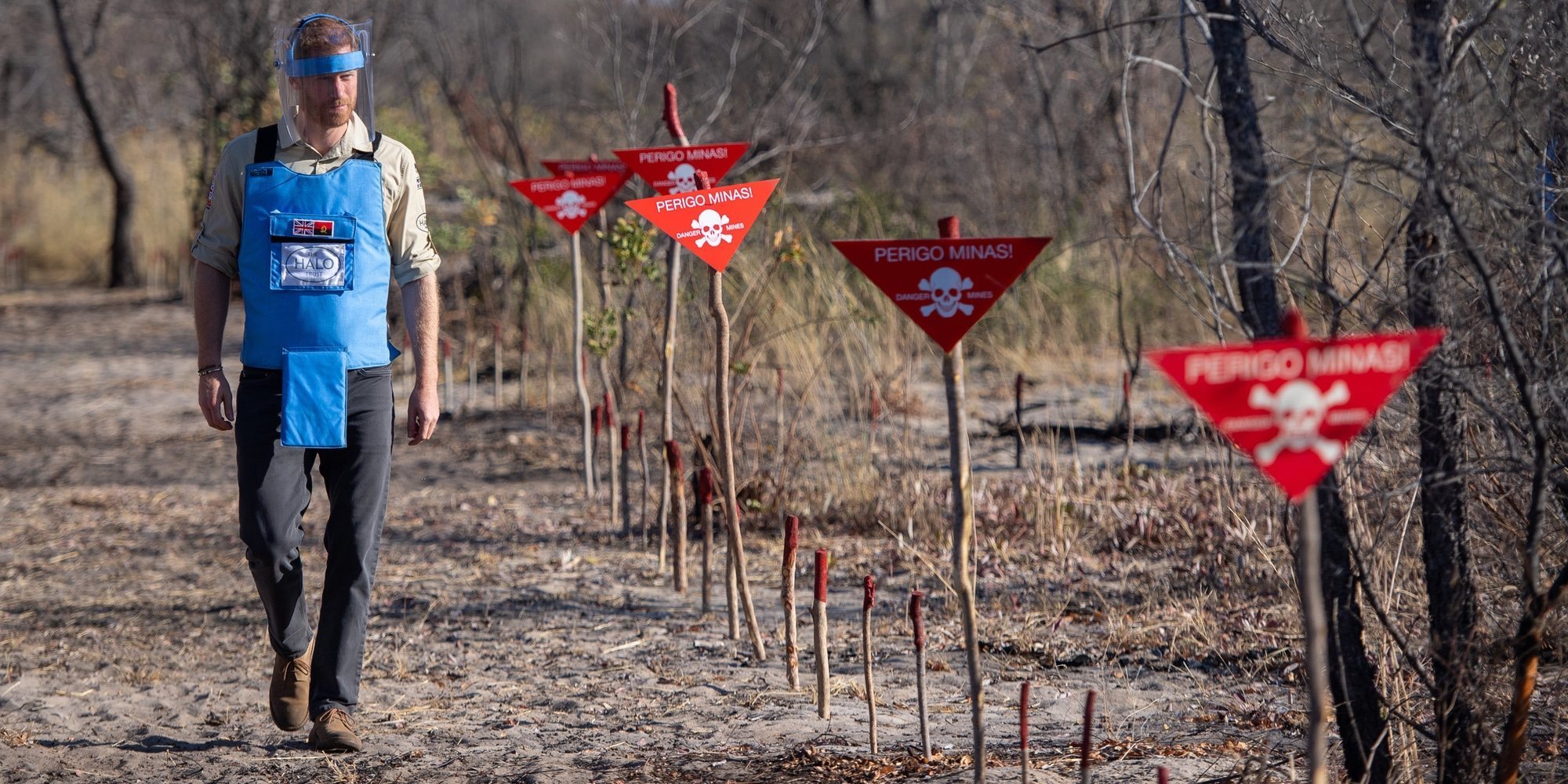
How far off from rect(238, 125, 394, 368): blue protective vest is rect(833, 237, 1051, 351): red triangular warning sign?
119 centimetres

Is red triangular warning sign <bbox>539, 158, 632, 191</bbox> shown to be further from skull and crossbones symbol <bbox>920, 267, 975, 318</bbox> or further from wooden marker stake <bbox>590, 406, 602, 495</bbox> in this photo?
skull and crossbones symbol <bbox>920, 267, 975, 318</bbox>

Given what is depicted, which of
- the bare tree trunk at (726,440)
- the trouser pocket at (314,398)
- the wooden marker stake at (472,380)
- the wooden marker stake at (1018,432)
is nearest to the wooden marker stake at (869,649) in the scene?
the bare tree trunk at (726,440)

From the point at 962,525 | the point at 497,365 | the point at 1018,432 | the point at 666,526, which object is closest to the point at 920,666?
the point at 962,525

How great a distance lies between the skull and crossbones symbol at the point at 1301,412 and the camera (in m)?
1.98

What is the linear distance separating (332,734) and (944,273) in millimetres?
1841

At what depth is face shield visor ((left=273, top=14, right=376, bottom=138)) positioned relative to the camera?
10.9ft

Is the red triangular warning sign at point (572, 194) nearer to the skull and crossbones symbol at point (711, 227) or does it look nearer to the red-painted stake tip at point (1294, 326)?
the skull and crossbones symbol at point (711, 227)

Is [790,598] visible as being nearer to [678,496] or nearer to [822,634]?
[822,634]

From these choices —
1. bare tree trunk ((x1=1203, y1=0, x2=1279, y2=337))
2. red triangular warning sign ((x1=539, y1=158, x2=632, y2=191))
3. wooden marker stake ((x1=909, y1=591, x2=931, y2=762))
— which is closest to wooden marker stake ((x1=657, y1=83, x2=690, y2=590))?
red triangular warning sign ((x1=539, y1=158, x2=632, y2=191))

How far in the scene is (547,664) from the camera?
14.3ft

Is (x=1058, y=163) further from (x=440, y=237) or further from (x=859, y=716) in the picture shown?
(x=859, y=716)

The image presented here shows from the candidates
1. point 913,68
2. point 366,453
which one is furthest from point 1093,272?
point 366,453

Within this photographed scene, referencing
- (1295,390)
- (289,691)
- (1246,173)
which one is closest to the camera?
(1295,390)

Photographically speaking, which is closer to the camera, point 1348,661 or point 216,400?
point 1348,661
